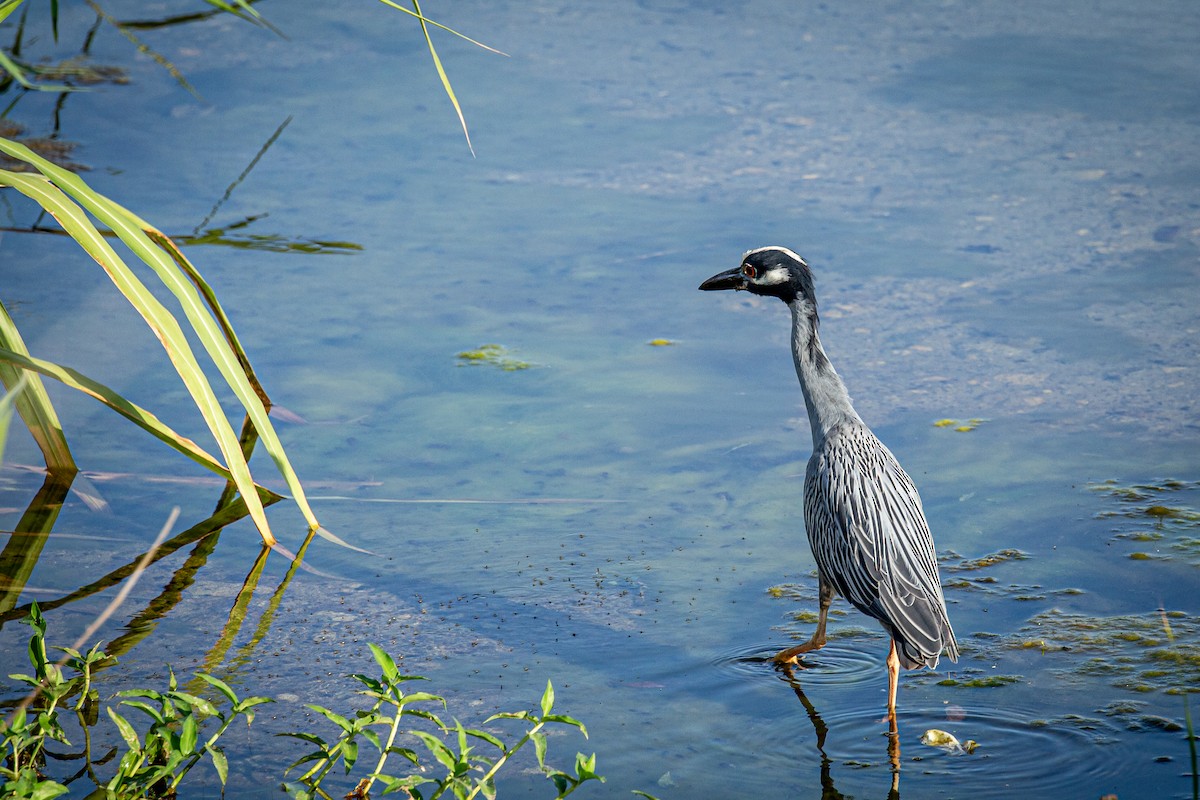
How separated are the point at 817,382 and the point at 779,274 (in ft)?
1.28

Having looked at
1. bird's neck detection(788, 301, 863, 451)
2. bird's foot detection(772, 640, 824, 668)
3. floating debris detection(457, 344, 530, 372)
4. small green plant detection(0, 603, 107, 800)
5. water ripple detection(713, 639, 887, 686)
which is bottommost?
water ripple detection(713, 639, 887, 686)

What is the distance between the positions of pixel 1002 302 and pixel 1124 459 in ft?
4.45

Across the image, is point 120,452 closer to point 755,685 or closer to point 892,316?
point 755,685

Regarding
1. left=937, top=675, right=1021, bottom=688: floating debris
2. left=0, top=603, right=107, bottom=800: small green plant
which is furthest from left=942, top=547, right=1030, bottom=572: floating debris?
left=0, top=603, right=107, bottom=800: small green plant

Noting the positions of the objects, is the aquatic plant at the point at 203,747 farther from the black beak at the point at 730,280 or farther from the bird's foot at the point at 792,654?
the black beak at the point at 730,280

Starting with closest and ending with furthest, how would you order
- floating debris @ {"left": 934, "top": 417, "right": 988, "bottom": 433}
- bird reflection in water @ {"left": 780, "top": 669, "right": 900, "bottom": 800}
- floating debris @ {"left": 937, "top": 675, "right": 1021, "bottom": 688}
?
bird reflection in water @ {"left": 780, "top": 669, "right": 900, "bottom": 800}, floating debris @ {"left": 937, "top": 675, "right": 1021, "bottom": 688}, floating debris @ {"left": 934, "top": 417, "right": 988, "bottom": 433}

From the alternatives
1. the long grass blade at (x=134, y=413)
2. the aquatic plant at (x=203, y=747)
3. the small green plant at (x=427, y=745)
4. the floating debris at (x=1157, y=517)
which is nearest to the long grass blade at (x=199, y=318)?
the long grass blade at (x=134, y=413)

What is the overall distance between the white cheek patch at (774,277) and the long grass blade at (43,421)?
2.43 metres

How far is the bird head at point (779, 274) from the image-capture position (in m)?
4.38

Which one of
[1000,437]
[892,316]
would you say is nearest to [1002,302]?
[892,316]

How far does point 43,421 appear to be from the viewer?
186 inches

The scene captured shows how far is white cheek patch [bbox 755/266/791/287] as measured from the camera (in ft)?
14.4

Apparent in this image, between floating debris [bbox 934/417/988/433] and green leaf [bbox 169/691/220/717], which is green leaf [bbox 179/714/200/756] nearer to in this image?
green leaf [bbox 169/691/220/717]

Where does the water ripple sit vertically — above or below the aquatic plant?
below
